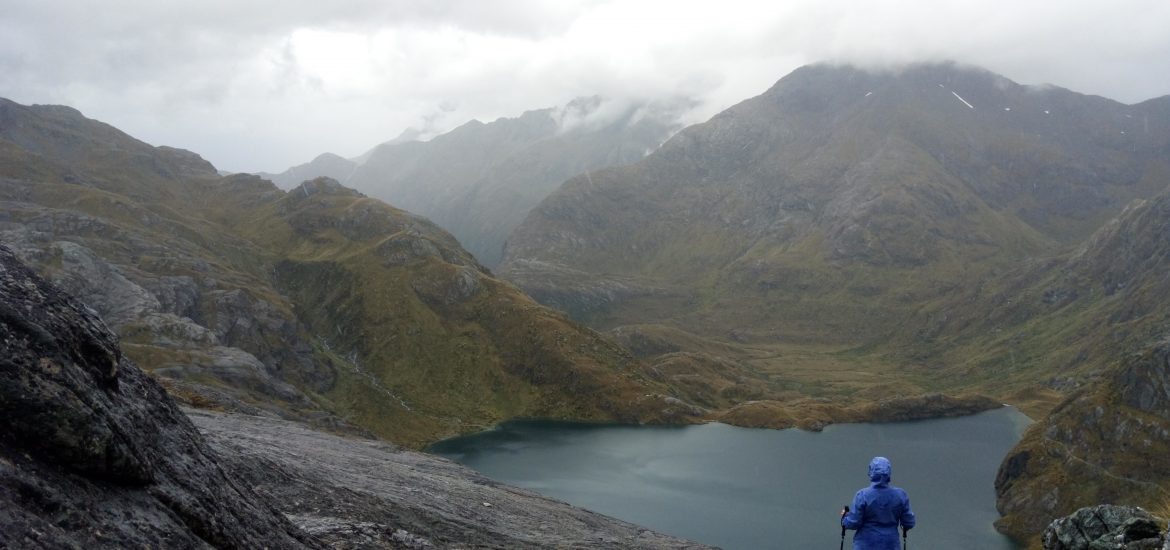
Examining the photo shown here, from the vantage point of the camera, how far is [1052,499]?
107062mm

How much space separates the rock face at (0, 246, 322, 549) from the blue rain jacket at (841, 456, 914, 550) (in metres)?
13.6

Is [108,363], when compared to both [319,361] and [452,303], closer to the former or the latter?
[319,361]

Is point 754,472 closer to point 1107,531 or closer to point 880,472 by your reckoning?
point 1107,531

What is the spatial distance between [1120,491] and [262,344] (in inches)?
6250

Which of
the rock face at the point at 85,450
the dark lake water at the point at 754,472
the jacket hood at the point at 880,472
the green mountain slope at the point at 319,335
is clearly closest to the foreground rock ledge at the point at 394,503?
the rock face at the point at 85,450

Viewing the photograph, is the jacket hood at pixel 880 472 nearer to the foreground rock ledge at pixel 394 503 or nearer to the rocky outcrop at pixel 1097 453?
the foreground rock ledge at pixel 394 503

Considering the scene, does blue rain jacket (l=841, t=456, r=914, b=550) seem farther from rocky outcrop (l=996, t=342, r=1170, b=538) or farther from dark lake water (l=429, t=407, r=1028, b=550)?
rocky outcrop (l=996, t=342, r=1170, b=538)

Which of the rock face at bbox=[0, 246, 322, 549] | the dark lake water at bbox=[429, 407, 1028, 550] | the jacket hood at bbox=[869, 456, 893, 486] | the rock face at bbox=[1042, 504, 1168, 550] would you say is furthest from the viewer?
the dark lake water at bbox=[429, 407, 1028, 550]

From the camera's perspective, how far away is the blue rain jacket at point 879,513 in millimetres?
17000

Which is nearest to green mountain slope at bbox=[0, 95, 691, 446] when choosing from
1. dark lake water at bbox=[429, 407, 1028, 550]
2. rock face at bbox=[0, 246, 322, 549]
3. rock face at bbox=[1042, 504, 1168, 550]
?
dark lake water at bbox=[429, 407, 1028, 550]

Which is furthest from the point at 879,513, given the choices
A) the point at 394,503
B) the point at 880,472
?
the point at 394,503

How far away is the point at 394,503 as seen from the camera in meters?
32.0

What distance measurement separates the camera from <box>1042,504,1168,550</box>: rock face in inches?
739

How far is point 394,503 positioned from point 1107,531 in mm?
26600
